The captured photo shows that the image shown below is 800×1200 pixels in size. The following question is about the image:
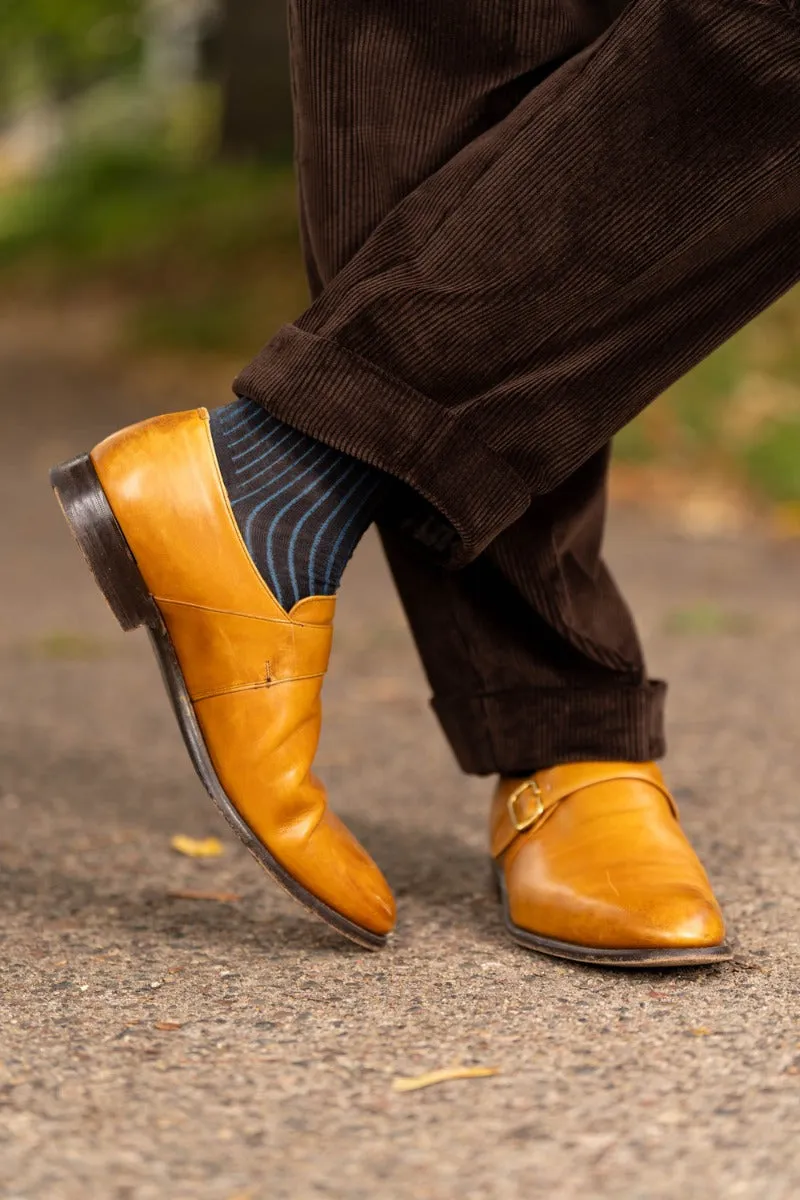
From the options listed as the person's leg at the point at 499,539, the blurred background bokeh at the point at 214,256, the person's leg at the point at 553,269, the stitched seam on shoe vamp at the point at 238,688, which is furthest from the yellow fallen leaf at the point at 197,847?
the blurred background bokeh at the point at 214,256

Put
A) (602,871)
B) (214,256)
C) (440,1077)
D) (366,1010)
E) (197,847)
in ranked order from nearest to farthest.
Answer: (440,1077)
(366,1010)
(602,871)
(197,847)
(214,256)

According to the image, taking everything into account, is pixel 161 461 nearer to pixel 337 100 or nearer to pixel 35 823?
pixel 337 100

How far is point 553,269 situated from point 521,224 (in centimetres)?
5

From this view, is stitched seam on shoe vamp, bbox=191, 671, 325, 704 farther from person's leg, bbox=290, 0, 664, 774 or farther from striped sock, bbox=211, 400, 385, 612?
person's leg, bbox=290, 0, 664, 774

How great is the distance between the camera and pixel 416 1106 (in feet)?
3.20

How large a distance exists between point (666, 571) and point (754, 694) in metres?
1.24

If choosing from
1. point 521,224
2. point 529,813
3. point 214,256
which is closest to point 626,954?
point 529,813

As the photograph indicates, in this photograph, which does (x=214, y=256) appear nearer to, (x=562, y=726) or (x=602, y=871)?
(x=562, y=726)

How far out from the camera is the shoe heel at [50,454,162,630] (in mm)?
1216

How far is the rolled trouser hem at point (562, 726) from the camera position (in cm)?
139

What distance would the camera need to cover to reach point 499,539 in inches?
52.9

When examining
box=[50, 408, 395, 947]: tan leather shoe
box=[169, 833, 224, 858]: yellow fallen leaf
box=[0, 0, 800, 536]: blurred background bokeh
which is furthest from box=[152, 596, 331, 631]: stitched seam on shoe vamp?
box=[0, 0, 800, 536]: blurred background bokeh

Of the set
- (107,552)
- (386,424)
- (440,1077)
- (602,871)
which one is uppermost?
(386,424)

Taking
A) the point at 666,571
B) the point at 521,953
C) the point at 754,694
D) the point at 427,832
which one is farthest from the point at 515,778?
the point at 666,571
